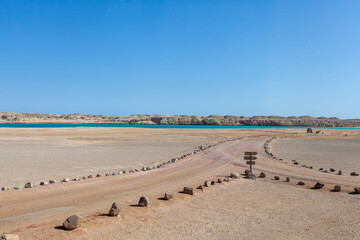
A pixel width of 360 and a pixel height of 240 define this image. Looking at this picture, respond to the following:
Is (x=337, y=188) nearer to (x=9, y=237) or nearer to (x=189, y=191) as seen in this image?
(x=189, y=191)

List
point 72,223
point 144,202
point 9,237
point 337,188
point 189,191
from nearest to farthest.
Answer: point 9,237
point 72,223
point 144,202
point 189,191
point 337,188

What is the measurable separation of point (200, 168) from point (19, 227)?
1144cm

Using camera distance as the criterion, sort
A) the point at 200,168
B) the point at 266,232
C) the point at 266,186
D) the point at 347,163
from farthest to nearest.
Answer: the point at 347,163 → the point at 200,168 → the point at 266,186 → the point at 266,232

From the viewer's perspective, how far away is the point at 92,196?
10.1 meters

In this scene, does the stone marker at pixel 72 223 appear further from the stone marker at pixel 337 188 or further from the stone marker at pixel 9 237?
the stone marker at pixel 337 188

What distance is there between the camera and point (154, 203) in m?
9.26

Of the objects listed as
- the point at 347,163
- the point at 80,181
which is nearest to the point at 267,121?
the point at 347,163

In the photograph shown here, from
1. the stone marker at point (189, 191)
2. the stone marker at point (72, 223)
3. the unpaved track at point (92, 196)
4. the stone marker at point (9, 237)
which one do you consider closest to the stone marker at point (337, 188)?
the unpaved track at point (92, 196)

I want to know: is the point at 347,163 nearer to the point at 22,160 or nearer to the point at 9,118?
the point at 22,160

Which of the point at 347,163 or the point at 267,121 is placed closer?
the point at 347,163

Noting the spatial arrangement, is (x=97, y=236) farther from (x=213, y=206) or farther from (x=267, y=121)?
(x=267, y=121)

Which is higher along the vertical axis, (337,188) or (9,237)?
(9,237)

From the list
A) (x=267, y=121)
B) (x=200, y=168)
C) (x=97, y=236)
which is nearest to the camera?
(x=97, y=236)

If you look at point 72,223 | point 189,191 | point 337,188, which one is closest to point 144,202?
point 189,191
